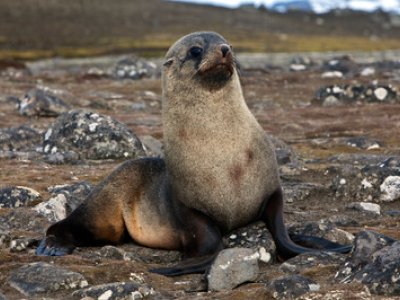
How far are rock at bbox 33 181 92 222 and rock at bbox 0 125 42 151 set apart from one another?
16.4 feet

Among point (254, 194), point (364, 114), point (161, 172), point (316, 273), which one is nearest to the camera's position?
→ point (316, 273)

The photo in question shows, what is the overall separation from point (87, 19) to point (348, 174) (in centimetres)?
9754

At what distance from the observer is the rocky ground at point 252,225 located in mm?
7465

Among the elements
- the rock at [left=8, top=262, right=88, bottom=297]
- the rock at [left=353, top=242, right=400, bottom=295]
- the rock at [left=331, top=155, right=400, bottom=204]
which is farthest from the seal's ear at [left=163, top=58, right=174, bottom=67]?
the rock at [left=353, top=242, right=400, bottom=295]

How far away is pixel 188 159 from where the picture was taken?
946 centimetres

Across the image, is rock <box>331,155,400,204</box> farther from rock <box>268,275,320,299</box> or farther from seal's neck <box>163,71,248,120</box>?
rock <box>268,275,320,299</box>

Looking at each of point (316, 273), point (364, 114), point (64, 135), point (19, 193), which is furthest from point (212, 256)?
point (364, 114)

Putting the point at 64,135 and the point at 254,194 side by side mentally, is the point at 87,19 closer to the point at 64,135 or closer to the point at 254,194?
the point at 64,135

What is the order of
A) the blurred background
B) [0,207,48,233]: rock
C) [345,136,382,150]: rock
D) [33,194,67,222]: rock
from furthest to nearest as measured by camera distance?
1. the blurred background
2. [345,136,382,150]: rock
3. [33,194,67,222]: rock
4. [0,207,48,233]: rock

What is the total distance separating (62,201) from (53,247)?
6.40 ft

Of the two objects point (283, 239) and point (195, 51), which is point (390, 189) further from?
point (195, 51)

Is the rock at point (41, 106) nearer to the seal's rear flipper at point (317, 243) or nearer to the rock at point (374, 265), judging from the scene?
the seal's rear flipper at point (317, 243)

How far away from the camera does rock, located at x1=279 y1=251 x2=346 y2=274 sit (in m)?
8.07

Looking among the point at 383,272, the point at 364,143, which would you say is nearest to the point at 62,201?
the point at 383,272
